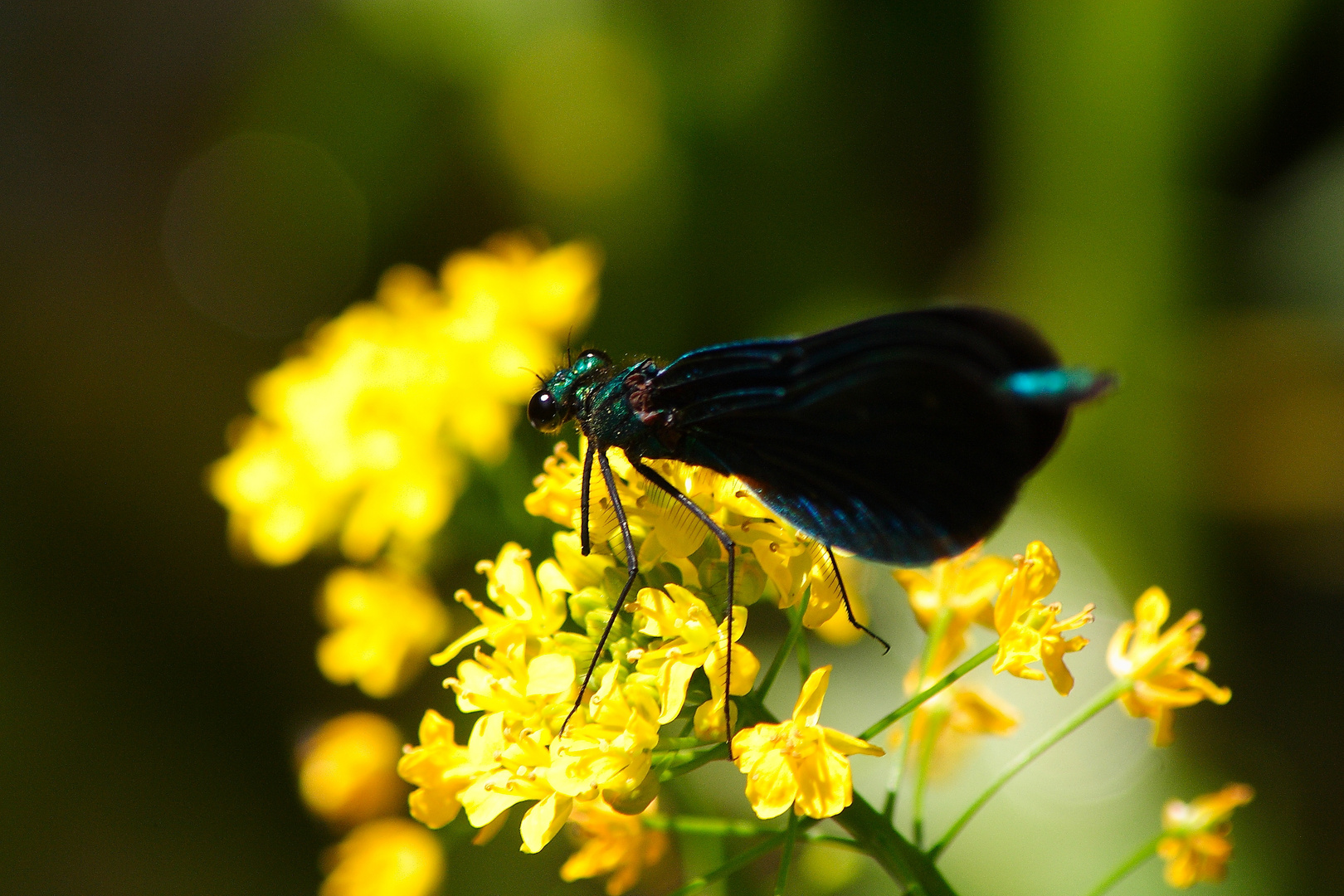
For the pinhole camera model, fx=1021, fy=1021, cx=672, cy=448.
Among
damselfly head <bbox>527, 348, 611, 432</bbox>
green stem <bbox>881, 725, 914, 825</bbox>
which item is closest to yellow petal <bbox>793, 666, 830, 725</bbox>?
green stem <bbox>881, 725, 914, 825</bbox>

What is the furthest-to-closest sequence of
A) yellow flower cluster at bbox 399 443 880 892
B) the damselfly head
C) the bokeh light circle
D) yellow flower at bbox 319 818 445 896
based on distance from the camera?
the bokeh light circle → yellow flower at bbox 319 818 445 896 → the damselfly head → yellow flower cluster at bbox 399 443 880 892

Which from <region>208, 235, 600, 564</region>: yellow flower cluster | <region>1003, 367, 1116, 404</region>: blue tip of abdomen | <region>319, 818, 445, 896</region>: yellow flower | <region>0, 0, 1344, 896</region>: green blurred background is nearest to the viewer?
<region>1003, 367, 1116, 404</region>: blue tip of abdomen

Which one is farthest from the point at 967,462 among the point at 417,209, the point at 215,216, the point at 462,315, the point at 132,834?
the point at 215,216

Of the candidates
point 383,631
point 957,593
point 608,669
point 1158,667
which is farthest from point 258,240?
point 1158,667

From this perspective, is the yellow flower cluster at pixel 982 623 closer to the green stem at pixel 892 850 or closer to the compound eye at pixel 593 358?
the green stem at pixel 892 850

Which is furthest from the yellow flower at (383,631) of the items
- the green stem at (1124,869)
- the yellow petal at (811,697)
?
the green stem at (1124,869)

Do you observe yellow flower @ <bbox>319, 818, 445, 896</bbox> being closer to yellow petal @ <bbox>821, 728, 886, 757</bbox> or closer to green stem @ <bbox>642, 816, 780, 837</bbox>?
green stem @ <bbox>642, 816, 780, 837</bbox>

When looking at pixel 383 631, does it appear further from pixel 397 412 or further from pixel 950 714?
pixel 950 714
